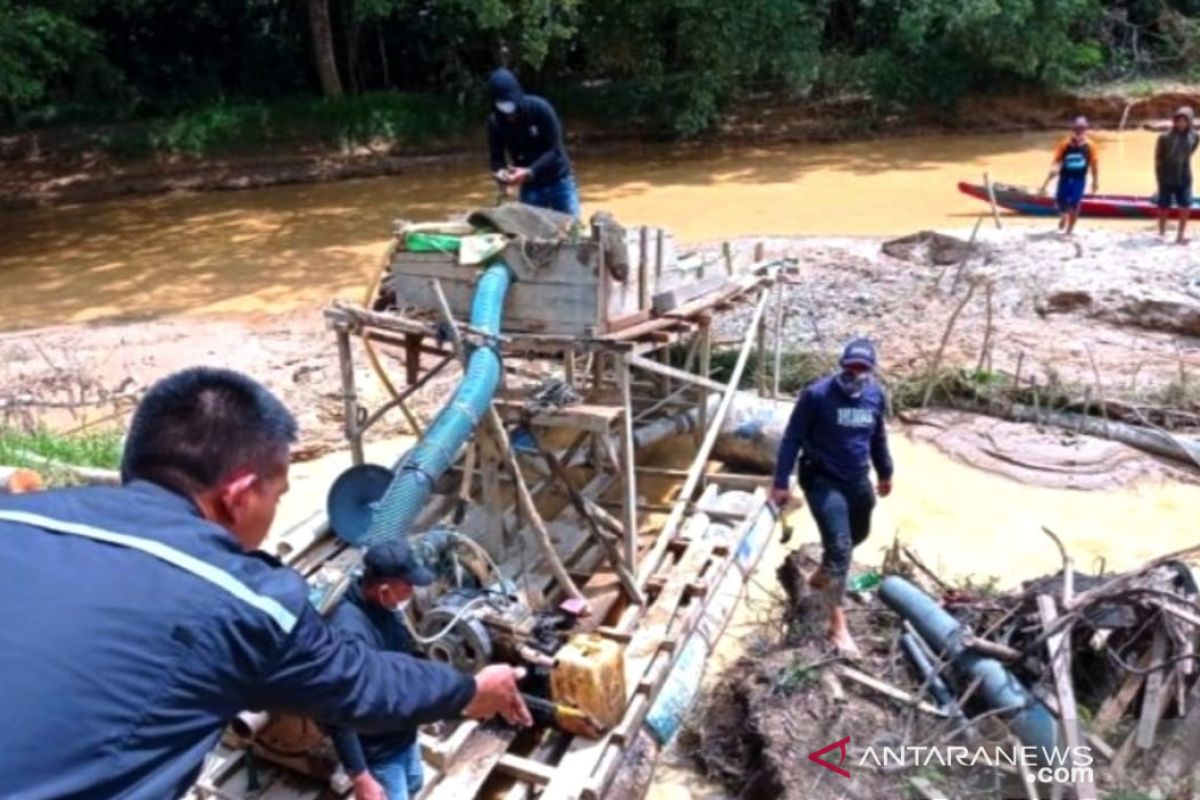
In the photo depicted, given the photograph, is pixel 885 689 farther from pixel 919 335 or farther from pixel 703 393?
pixel 919 335

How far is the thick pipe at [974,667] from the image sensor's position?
4.25 meters

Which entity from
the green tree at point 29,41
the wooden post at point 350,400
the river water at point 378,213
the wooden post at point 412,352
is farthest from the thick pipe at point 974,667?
the green tree at point 29,41

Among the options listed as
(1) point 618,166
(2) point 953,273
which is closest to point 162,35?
(1) point 618,166

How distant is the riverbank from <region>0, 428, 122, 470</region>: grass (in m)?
13.5

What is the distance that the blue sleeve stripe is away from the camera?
5.66 ft

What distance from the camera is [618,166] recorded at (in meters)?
21.3

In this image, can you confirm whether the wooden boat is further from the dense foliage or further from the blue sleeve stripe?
the blue sleeve stripe

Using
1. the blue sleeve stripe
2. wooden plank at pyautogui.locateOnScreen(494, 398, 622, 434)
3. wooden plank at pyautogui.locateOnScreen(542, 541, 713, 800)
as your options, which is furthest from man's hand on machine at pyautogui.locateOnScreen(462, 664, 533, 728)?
wooden plank at pyautogui.locateOnScreen(494, 398, 622, 434)

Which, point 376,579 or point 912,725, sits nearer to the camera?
point 376,579

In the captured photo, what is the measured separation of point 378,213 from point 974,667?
49.2 feet

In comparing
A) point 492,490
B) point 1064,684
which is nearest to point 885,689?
point 1064,684

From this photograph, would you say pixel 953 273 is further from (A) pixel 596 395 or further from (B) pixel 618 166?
(B) pixel 618 166

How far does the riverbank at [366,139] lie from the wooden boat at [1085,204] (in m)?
7.00

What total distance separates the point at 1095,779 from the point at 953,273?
7.91m
